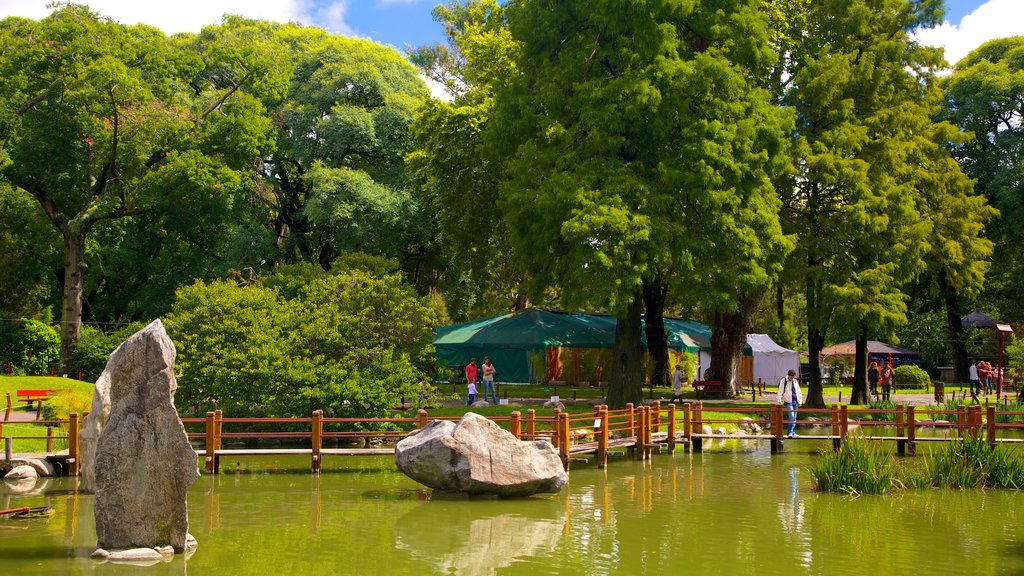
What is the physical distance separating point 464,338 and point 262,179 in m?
14.1

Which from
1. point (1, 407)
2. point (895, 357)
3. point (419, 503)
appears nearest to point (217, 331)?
point (1, 407)

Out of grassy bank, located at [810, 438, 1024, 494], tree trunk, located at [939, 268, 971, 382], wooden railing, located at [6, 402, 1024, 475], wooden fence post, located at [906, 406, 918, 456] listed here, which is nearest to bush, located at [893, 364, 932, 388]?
tree trunk, located at [939, 268, 971, 382]

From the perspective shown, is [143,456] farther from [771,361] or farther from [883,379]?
[771,361]

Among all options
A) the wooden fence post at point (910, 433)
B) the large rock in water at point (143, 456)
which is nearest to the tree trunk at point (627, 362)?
the wooden fence post at point (910, 433)

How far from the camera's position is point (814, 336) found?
3506 centimetres

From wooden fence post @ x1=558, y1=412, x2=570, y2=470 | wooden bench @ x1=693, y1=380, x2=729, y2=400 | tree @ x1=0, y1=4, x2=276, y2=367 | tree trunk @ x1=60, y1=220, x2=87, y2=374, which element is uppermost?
Answer: tree @ x1=0, y1=4, x2=276, y2=367

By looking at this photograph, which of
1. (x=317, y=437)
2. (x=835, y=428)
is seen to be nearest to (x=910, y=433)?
(x=835, y=428)

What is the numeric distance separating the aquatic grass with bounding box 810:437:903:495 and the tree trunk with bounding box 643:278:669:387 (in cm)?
1804

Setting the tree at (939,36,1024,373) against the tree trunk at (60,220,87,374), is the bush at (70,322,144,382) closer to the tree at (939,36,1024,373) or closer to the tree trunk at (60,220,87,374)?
the tree trunk at (60,220,87,374)

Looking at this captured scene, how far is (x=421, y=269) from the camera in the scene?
44.3 metres

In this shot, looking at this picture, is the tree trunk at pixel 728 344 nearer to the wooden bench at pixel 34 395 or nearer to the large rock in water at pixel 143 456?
the wooden bench at pixel 34 395

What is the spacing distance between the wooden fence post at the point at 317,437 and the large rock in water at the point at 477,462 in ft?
11.5

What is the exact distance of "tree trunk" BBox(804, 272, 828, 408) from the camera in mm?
32969

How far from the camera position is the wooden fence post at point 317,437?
21328mm
